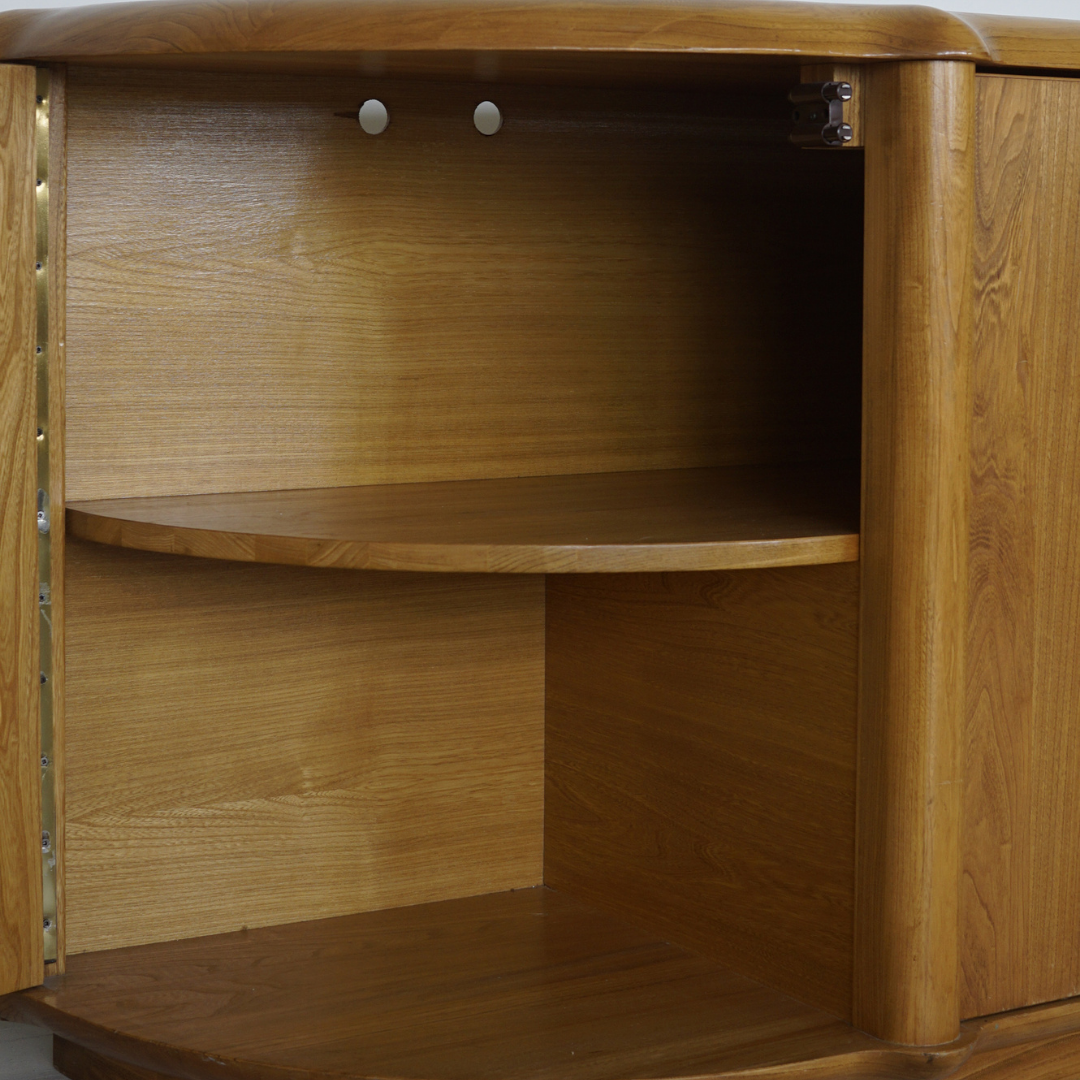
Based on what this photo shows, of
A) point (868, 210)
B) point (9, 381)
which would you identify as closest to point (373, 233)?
point (9, 381)

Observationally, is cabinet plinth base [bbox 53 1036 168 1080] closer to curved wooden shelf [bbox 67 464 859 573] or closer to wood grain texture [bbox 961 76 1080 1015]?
curved wooden shelf [bbox 67 464 859 573]

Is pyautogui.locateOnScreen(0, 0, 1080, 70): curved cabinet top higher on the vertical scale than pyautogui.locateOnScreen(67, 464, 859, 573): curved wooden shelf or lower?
higher

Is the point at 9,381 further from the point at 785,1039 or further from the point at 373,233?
the point at 785,1039

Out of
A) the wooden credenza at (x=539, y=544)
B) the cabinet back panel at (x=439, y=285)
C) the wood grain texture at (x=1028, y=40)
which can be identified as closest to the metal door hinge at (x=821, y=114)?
the wooden credenza at (x=539, y=544)

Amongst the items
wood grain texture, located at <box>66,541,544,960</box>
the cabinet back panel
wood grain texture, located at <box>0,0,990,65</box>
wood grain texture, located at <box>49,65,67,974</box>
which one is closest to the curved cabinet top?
wood grain texture, located at <box>0,0,990,65</box>

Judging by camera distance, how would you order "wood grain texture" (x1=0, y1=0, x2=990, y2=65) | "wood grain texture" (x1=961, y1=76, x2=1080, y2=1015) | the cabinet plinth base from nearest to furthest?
"wood grain texture" (x1=0, y1=0, x2=990, y2=65)
"wood grain texture" (x1=961, y1=76, x2=1080, y2=1015)
the cabinet plinth base

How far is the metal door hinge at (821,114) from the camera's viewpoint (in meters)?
1.17

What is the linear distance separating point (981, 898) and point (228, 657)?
2.27 ft

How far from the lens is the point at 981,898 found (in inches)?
51.3

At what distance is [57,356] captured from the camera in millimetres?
1308

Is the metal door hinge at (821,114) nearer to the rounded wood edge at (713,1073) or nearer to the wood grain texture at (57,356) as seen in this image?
the wood grain texture at (57,356)

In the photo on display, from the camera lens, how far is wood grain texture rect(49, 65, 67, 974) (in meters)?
1.29

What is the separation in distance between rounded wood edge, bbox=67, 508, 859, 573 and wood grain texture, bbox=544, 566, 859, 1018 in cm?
9

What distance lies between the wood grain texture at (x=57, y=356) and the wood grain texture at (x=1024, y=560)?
0.72 m
